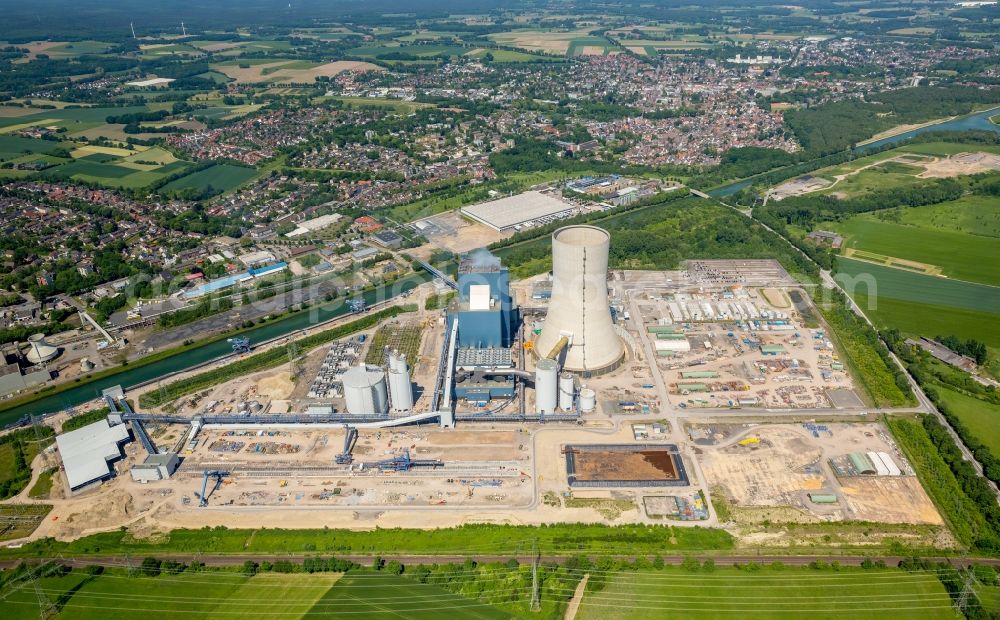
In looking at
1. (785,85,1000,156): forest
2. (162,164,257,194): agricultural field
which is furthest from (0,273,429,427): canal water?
(785,85,1000,156): forest

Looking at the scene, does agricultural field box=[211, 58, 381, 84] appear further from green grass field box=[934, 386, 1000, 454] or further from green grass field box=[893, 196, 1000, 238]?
green grass field box=[934, 386, 1000, 454]

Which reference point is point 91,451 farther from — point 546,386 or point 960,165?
point 960,165

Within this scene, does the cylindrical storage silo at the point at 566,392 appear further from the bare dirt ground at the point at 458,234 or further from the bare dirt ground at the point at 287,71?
the bare dirt ground at the point at 287,71

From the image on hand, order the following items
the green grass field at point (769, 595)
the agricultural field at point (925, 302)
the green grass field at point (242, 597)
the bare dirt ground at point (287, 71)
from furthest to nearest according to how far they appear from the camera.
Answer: the bare dirt ground at point (287, 71) < the agricultural field at point (925, 302) < the green grass field at point (242, 597) < the green grass field at point (769, 595)

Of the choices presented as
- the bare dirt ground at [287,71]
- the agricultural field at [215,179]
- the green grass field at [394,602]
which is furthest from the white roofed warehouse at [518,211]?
the bare dirt ground at [287,71]

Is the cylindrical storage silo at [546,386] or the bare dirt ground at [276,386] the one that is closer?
the cylindrical storage silo at [546,386]

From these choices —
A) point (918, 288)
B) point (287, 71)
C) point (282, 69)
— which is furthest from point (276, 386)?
point (282, 69)

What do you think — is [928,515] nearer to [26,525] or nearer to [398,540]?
[398,540]
